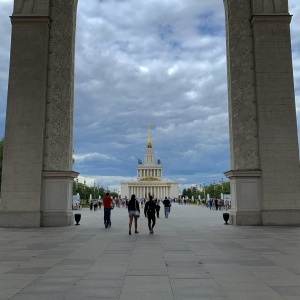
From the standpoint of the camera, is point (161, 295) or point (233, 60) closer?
point (161, 295)

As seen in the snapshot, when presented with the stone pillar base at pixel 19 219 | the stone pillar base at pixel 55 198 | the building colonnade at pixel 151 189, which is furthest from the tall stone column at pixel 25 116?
the building colonnade at pixel 151 189

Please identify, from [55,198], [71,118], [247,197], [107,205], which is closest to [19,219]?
[55,198]

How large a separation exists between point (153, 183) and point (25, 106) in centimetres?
13454

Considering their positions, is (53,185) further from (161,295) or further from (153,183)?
(153,183)

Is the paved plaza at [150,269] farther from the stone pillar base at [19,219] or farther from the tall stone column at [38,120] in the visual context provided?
the tall stone column at [38,120]

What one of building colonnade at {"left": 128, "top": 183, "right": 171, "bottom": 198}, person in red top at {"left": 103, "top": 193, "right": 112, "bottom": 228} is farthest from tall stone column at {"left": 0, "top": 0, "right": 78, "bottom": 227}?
building colonnade at {"left": 128, "top": 183, "right": 171, "bottom": 198}

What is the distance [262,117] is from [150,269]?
14.1 m

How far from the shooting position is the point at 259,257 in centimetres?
954

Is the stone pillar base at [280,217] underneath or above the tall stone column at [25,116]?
underneath

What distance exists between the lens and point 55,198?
19.4 m

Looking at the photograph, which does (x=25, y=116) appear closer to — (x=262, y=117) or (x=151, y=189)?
(x=262, y=117)

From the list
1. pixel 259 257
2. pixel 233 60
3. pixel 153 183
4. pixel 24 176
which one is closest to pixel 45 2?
pixel 24 176

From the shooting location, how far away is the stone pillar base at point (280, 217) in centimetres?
1886

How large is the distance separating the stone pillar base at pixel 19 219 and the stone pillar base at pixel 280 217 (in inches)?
483
